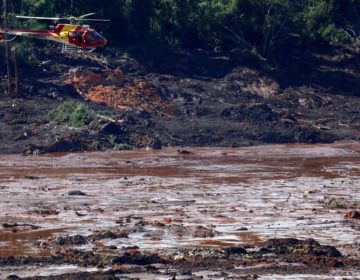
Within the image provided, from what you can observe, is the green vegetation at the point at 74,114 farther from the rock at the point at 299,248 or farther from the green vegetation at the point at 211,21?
the rock at the point at 299,248

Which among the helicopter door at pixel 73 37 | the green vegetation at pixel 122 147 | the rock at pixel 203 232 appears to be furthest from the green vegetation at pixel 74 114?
the rock at pixel 203 232

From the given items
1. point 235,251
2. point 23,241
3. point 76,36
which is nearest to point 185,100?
point 76,36

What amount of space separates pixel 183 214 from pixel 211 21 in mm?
21083

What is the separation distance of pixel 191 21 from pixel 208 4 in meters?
0.97

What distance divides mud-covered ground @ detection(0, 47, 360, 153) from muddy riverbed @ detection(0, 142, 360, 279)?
1.41 m

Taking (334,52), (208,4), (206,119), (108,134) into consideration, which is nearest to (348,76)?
(334,52)

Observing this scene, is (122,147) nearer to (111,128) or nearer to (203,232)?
(111,128)

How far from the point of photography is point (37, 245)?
1784cm

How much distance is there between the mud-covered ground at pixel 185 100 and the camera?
3388cm

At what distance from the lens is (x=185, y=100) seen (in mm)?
37656

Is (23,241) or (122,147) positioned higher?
(23,241)

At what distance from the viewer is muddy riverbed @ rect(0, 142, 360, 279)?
16016 millimetres

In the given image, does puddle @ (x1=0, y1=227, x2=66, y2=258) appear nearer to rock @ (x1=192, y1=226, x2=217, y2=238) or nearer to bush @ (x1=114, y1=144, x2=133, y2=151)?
rock @ (x1=192, y1=226, x2=217, y2=238)

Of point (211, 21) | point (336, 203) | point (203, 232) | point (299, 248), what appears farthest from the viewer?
point (211, 21)
